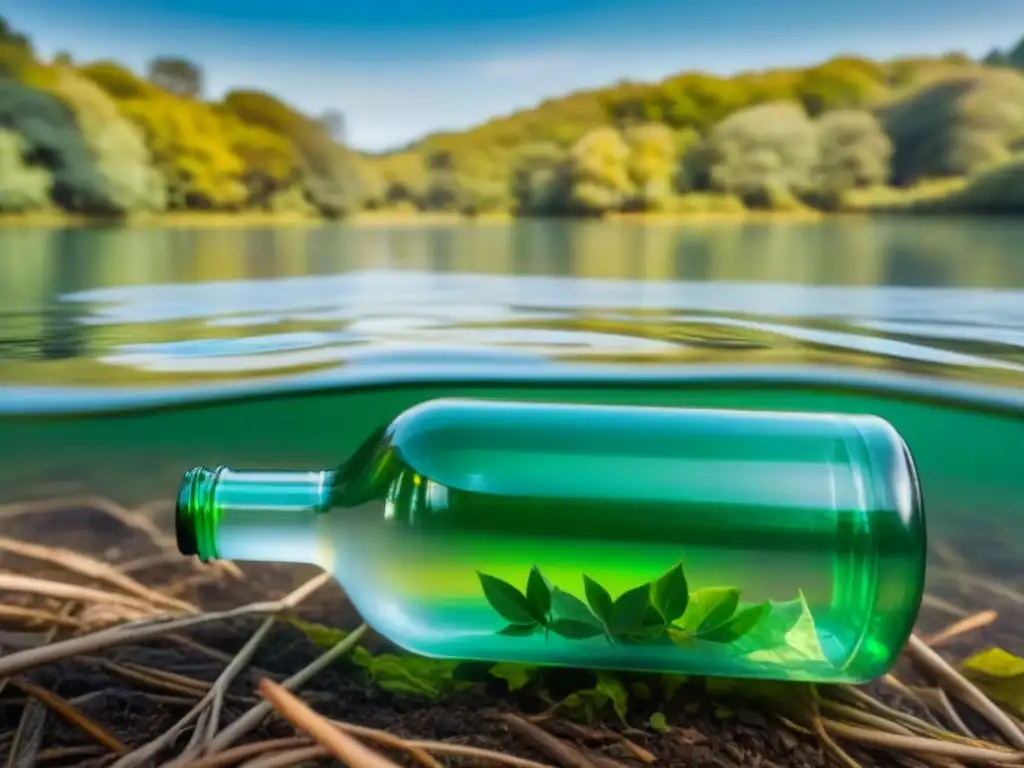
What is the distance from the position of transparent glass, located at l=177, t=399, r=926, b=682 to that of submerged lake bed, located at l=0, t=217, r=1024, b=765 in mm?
323

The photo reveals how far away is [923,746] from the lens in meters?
0.65

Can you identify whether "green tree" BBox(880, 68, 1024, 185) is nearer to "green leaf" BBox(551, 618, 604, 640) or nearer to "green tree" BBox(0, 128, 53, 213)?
"green leaf" BBox(551, 618, 604, 640)

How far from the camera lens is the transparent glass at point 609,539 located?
2.22ft

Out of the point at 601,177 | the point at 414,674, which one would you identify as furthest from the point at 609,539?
the point at 601,177

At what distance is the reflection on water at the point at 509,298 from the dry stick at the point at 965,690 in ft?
1.22

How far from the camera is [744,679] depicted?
2.33 ft

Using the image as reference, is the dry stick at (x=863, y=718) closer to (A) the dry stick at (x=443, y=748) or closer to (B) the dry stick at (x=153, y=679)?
(A) the dry stick at (x=443, y=748)

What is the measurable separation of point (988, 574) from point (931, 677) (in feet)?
1.11

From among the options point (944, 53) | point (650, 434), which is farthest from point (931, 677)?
point (944, 53)

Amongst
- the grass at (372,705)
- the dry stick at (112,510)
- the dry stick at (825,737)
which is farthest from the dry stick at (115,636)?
the dry stick at (825,737)

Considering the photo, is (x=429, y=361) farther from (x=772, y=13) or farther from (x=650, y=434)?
(x=772, y=13)

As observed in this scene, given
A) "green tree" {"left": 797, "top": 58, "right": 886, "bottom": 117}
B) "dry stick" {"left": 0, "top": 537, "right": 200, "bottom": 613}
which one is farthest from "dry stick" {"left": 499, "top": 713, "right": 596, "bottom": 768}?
"green tree" {"left": 797, "top": 58, "right": 886, "bottom": 117}

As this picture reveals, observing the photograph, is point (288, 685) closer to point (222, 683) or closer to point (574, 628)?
point (222, 683)

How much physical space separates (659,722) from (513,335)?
0.55 m
